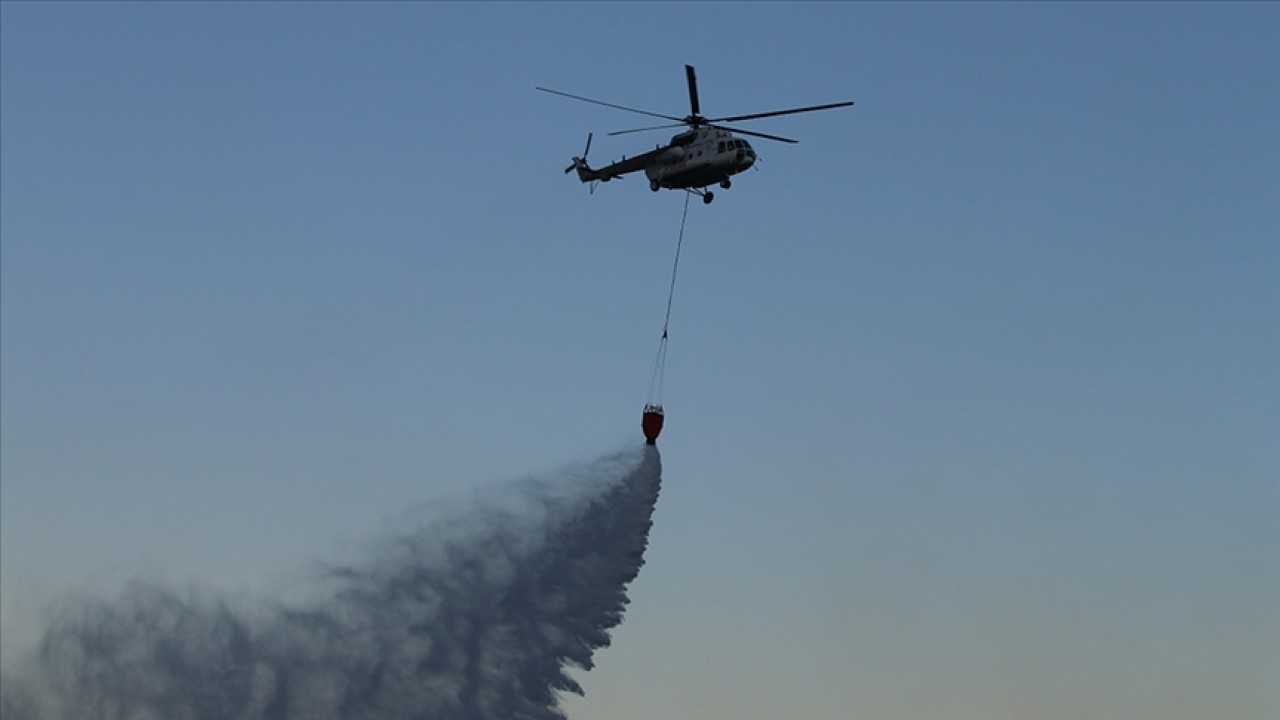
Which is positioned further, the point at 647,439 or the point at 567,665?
the point at 567,665

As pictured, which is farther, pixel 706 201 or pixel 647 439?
pixel 706 201

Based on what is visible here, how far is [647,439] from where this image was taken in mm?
91500

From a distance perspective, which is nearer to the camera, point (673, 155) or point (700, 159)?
point (700, 159)

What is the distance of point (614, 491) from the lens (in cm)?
9875

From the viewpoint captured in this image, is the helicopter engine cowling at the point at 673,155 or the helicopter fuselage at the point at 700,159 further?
the helicopter engine cowling at the point at 673,155

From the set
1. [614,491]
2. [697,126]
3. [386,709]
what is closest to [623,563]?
[614,491]

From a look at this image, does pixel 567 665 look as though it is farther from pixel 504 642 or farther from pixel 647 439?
pixel 647 439

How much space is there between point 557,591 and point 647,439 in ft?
35.7

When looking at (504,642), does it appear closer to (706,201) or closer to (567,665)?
(567,665)

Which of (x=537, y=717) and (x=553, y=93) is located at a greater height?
(x=553, y=93)

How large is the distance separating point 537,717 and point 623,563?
22.9 ft

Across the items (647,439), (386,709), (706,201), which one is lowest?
(386,709)

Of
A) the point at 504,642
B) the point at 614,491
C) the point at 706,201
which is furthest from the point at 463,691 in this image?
the point at 706,201

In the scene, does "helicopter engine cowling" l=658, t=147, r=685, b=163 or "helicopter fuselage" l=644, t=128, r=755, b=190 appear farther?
"helicopter engine cowling" l=658, t=147, r=685, b=163
